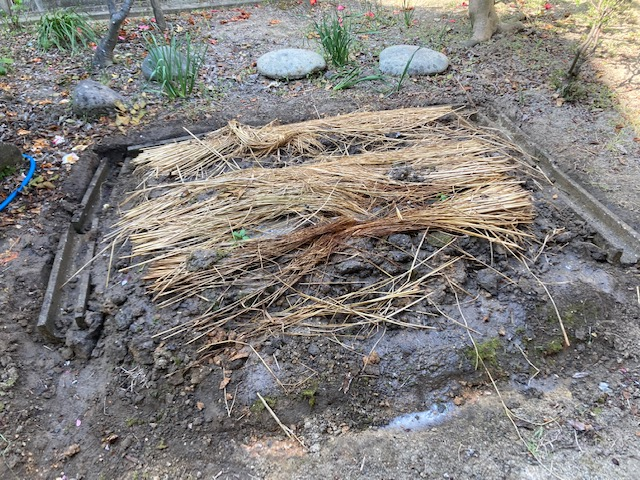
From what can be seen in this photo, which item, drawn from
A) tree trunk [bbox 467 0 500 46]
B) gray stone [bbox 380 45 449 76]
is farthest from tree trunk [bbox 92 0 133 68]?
tree trunk [bbox 467 0 500 46]

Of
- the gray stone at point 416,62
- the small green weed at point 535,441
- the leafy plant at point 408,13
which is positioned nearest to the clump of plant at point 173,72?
the gray stone at point 416,62

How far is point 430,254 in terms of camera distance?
7.04 feet

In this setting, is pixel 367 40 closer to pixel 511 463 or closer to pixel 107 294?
pixel 107 294

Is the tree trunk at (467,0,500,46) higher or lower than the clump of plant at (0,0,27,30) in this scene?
lower

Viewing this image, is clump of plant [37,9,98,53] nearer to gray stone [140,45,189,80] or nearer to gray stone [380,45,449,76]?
gray stone [140,45,189,80]

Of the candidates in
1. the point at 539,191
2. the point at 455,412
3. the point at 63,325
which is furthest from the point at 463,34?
the point at 63,325

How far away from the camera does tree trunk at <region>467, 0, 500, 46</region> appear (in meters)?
4.44

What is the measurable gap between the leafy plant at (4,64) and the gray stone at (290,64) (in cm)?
227

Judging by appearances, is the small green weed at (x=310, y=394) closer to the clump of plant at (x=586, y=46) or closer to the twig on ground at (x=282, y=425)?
the twig on ground at (x=282, y=425)

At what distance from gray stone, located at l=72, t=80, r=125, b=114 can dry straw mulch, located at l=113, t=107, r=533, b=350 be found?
2.52 feet

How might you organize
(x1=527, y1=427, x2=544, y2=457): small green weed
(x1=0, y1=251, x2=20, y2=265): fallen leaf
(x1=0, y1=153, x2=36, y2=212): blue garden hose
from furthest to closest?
(x1=0, y1=153, x2=36, y2=212): blue garden hose
(x1=0, y1=251, x2=20, y2=265): fallen leaf
(x1=527, y1=427, x2=544, y2=457): small green weed

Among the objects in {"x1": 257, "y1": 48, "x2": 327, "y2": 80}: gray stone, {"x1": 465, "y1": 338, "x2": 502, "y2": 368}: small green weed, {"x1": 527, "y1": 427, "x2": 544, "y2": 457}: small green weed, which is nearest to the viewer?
{"x1": 527, "y1": 427, "x2": 544, "y2": 457}: small green weed

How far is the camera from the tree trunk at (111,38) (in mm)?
3945

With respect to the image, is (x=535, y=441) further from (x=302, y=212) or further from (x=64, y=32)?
(x=64, y=32)
